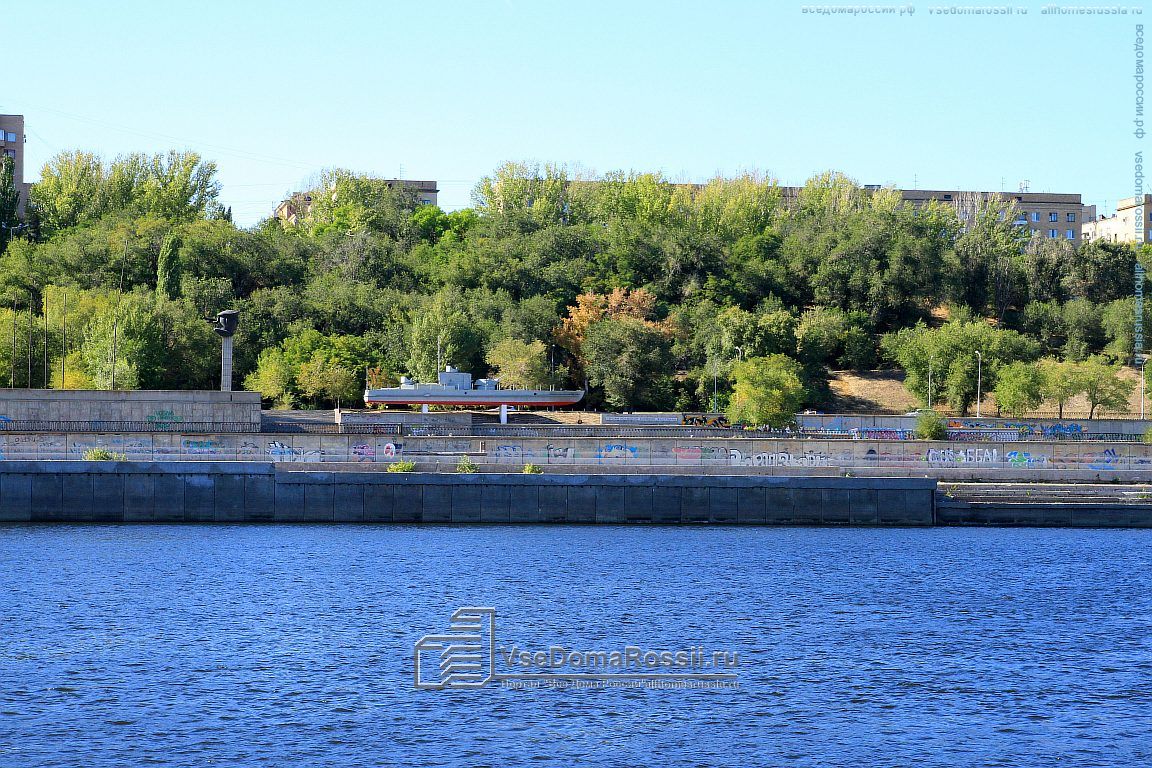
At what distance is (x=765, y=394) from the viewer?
84625mm

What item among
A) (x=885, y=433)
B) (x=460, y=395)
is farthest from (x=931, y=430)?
(x=460, y=395)

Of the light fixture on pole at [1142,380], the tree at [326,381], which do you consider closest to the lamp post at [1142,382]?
the light fixture on pole at [1142,380]

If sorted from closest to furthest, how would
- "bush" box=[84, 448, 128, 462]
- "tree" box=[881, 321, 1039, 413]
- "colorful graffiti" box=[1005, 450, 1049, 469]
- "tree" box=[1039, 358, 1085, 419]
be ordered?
"bush" box=[84, 448, 128, 462] < "colorful graffiti" box=[1005, 450, 1049, 469] < "tree" box=[1039, 358, 1085, 419] < "tree" box=[881, 321, 1039, 413]

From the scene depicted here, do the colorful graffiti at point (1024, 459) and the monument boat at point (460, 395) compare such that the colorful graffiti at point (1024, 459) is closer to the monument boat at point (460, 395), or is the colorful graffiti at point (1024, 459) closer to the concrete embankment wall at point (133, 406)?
the monument boat at point (460, 395)

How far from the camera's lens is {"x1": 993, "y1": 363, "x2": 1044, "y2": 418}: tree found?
93.6m

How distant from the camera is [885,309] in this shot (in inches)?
4599

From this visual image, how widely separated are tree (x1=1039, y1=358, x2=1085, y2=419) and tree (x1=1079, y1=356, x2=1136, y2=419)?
0.46 m

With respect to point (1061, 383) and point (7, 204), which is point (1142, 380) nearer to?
point (1061, 383)

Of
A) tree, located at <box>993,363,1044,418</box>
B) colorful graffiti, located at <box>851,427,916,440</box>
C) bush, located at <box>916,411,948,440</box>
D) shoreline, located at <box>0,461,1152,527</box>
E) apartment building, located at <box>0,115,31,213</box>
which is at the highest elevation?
apartment building, located at <box>0,115,31,213</box>

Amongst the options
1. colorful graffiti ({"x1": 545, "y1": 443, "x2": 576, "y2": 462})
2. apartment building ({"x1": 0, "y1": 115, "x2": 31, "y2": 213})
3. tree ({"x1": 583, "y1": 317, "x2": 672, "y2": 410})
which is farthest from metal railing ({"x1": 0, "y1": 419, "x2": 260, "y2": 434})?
apartment building ({"x1": 0, "y1": 115, "x2": 31, "y2": 213})

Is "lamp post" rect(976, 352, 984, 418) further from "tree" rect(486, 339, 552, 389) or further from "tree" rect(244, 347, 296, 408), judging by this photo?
"tree" rect(244, 347, 296, 408)

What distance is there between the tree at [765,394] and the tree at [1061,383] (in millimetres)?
19059

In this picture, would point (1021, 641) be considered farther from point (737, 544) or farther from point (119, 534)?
point (119, 534)

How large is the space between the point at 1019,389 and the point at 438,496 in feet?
177
